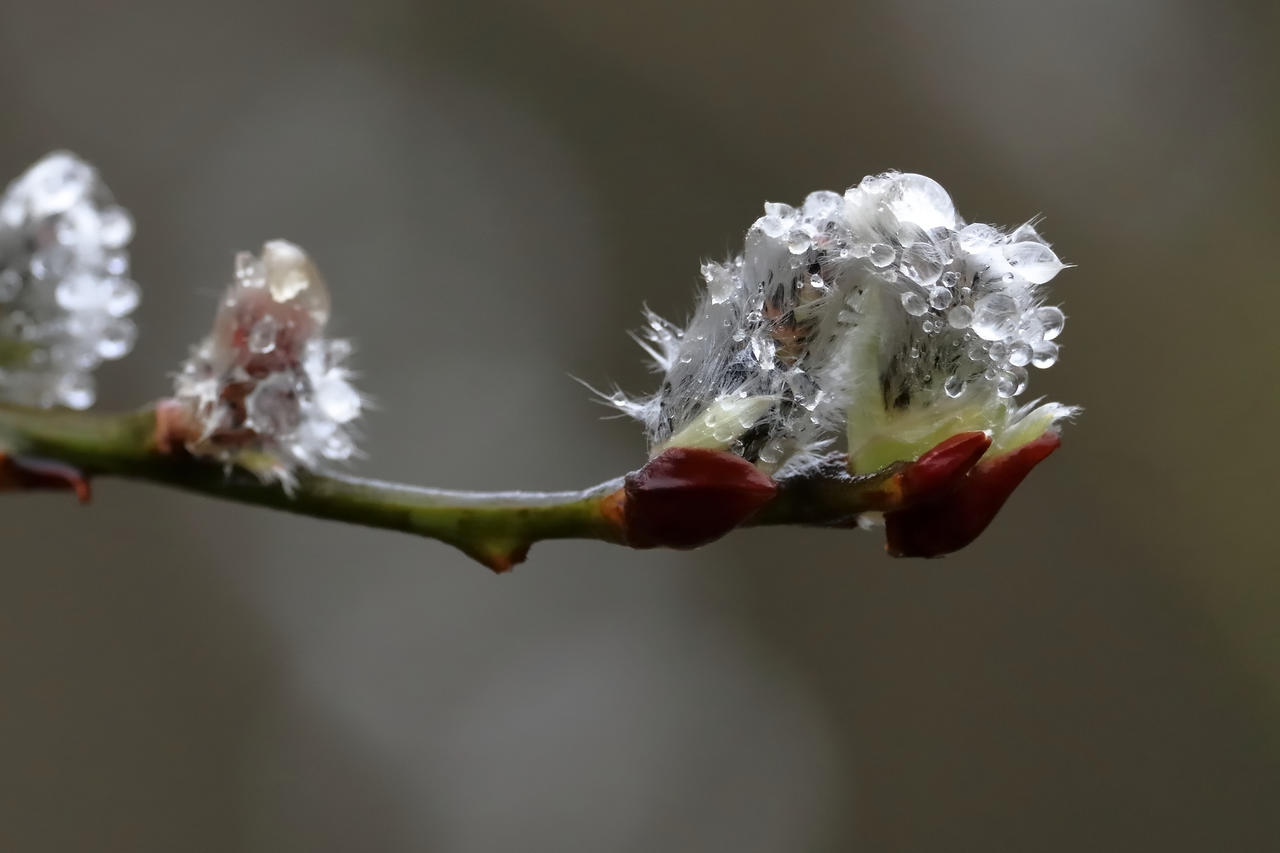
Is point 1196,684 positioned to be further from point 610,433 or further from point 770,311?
point 770,311

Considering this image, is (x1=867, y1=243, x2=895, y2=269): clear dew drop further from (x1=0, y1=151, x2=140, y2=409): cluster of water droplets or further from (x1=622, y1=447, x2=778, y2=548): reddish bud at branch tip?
(x1=0, y1=151, x2=140, y2=409): cluster of water droplets

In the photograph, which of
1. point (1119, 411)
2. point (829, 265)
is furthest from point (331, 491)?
point (1119, 411)

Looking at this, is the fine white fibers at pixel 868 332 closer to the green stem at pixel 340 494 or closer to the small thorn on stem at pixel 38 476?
the green stem at pixel 340 494

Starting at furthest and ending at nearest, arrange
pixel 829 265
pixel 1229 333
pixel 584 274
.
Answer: pixel 584 274
pixel 1229 333
pixel 829 265

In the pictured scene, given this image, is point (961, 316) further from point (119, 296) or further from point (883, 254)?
point (119, 296)

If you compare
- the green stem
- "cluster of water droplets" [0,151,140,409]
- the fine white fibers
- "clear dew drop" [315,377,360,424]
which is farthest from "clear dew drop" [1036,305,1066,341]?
"cluster of water droplets" [0,151,140,409]

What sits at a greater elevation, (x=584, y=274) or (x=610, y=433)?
(x=584, y=274)

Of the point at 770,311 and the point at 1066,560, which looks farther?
the point at 1066,560

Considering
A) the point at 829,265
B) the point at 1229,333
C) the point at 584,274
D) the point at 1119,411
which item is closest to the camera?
the point at 829,265

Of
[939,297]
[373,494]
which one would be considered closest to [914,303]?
[939,297]
